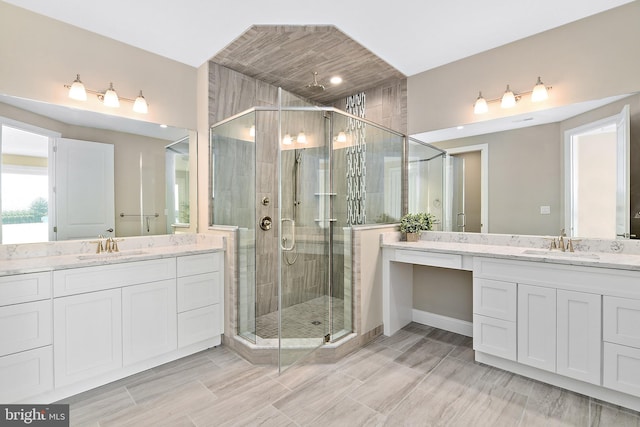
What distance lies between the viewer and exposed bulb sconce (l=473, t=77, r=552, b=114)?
2331mm

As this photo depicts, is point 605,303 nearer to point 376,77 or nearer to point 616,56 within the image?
point 616,56

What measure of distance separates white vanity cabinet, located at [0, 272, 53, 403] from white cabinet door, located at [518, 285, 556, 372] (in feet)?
10.2

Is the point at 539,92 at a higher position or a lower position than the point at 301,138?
higher

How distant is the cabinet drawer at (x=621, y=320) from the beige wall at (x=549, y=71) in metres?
1.49

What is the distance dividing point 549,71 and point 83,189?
12.6 ft

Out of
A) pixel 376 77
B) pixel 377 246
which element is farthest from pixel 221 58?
pixel 377 246

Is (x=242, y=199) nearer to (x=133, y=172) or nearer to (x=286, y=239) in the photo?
(x=286, y=239)

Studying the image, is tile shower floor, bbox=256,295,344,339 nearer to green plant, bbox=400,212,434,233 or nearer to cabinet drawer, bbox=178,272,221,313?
cabinet drawer, bbox=178,272,221,313

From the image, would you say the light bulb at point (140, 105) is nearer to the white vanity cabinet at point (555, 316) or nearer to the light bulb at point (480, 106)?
the light bulb at point (480, 106)

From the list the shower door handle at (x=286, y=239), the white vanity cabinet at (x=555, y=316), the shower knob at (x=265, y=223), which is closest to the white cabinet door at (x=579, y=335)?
the white vanity cabinet at (x=555, y=316)

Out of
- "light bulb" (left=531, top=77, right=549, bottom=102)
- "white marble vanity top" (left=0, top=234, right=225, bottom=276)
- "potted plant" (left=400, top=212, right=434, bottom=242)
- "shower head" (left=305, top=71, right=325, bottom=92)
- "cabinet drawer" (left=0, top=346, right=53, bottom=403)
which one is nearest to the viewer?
"cabinet drawer" (left=0, top=346, right=53, bottom=403)

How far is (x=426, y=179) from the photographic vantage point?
3.08 meters

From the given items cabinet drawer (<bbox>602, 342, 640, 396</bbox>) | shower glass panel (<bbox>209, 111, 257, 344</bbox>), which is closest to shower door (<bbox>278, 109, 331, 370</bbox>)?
shower glass panel (<bbox>209, 111, 257, 344</bbox>)

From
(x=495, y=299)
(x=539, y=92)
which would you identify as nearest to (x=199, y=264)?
(x=495, y=299)
